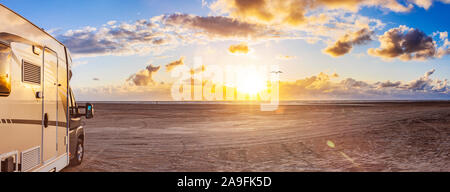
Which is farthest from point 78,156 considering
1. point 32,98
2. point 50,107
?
point 32,98

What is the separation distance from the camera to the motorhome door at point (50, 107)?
18.5 feet

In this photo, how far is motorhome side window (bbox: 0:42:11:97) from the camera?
444 cm

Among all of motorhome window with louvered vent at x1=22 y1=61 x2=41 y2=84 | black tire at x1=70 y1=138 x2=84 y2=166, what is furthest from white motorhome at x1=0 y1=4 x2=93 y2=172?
black tire at x1=70 y1=138 x2=84 y2=166

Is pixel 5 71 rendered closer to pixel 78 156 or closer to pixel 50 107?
pixel 50 107

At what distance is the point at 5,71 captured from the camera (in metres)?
4.53

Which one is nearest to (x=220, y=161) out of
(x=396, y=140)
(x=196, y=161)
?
(x=196, y=161)

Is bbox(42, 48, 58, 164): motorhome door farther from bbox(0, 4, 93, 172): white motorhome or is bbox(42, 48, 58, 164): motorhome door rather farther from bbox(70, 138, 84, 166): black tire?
bbox(70, 138, 84, 166): black tire

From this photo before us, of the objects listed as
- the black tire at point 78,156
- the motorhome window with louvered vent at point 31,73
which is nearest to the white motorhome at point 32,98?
the motorhome window with louvered vent at point 31,73

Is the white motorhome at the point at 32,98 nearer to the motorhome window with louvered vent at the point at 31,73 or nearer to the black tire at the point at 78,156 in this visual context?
the motorhome window with louvered vent at the point at 31,73

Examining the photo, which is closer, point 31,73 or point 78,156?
point 31,73

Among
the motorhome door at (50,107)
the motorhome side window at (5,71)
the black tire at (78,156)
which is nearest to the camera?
the motorhome side window at (5,71)

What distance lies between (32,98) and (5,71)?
0.74m

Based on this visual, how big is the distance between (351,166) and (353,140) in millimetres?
4948
